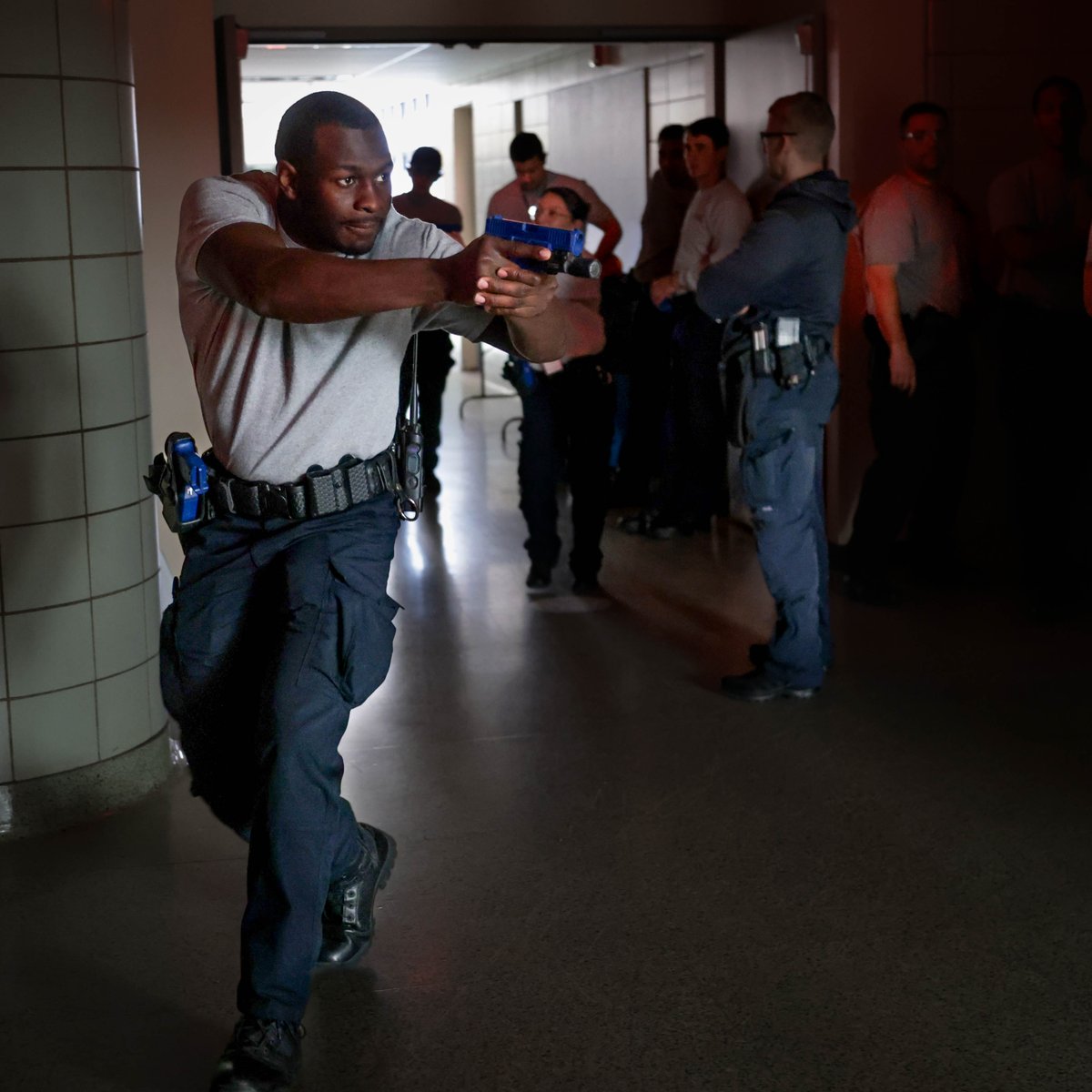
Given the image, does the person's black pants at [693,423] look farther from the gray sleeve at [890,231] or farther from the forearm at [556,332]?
the forearm at [556,332]

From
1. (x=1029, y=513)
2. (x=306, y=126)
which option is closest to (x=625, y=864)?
(x=306, y=126)

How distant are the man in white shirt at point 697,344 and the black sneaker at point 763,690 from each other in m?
2.16

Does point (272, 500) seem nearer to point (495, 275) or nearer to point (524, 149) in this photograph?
point (495, 275)

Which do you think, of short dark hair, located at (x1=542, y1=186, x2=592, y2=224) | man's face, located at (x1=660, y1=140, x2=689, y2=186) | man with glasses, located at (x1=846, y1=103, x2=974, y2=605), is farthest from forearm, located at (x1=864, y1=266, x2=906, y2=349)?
man's face, located at (x1=660, y1=140, x2=689, y2=186)

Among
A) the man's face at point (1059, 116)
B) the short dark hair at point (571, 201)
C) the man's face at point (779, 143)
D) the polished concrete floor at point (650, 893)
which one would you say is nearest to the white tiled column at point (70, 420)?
the polished concrete floor at point (650, 893)

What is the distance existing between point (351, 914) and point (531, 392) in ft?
9.75

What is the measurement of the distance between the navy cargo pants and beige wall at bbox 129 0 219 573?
2.96 meters

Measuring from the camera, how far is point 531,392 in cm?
555

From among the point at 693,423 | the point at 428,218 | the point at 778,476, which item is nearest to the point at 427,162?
the point at 428,218

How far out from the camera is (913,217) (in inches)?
215

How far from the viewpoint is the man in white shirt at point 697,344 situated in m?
6.31

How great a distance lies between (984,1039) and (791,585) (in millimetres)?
1976

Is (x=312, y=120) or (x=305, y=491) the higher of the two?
(x=312, y=120)

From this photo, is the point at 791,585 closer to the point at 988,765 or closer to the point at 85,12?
the point at 988,765
